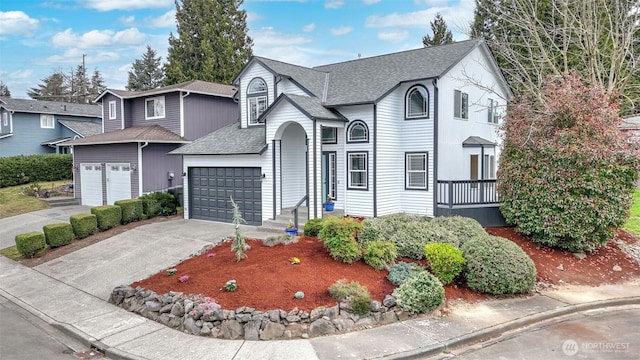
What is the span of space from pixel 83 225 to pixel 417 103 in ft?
44.1

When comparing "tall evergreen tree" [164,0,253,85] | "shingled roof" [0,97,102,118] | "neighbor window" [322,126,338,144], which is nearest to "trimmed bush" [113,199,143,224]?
"neighbor window" [322,126,338,144]

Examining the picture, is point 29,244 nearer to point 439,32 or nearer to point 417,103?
point 417,103

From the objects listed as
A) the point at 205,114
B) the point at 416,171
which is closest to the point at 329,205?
the point at 416,171

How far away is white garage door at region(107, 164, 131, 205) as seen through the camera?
21.3 meters

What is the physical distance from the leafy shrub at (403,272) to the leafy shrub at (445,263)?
29 centimetres

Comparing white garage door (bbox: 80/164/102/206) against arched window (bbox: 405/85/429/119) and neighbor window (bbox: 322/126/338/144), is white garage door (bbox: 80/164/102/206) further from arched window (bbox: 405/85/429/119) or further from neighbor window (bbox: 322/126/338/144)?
arched window (bbox: 405/85/429/119)

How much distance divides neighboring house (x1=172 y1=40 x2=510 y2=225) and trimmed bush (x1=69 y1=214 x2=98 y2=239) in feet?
13.1

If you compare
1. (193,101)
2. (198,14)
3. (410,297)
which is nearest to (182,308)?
→ (410,297)

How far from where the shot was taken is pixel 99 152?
23.1 metres

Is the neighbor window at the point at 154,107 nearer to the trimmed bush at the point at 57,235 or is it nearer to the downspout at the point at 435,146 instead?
the trimmed bush at the point at 57,235

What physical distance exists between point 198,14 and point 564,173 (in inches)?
1488

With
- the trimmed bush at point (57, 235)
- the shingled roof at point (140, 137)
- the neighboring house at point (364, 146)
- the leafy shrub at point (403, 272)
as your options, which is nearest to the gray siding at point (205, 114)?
the shingled roof at point (140, 137)

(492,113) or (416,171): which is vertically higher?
(492,113)

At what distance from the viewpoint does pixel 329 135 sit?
1608cm
